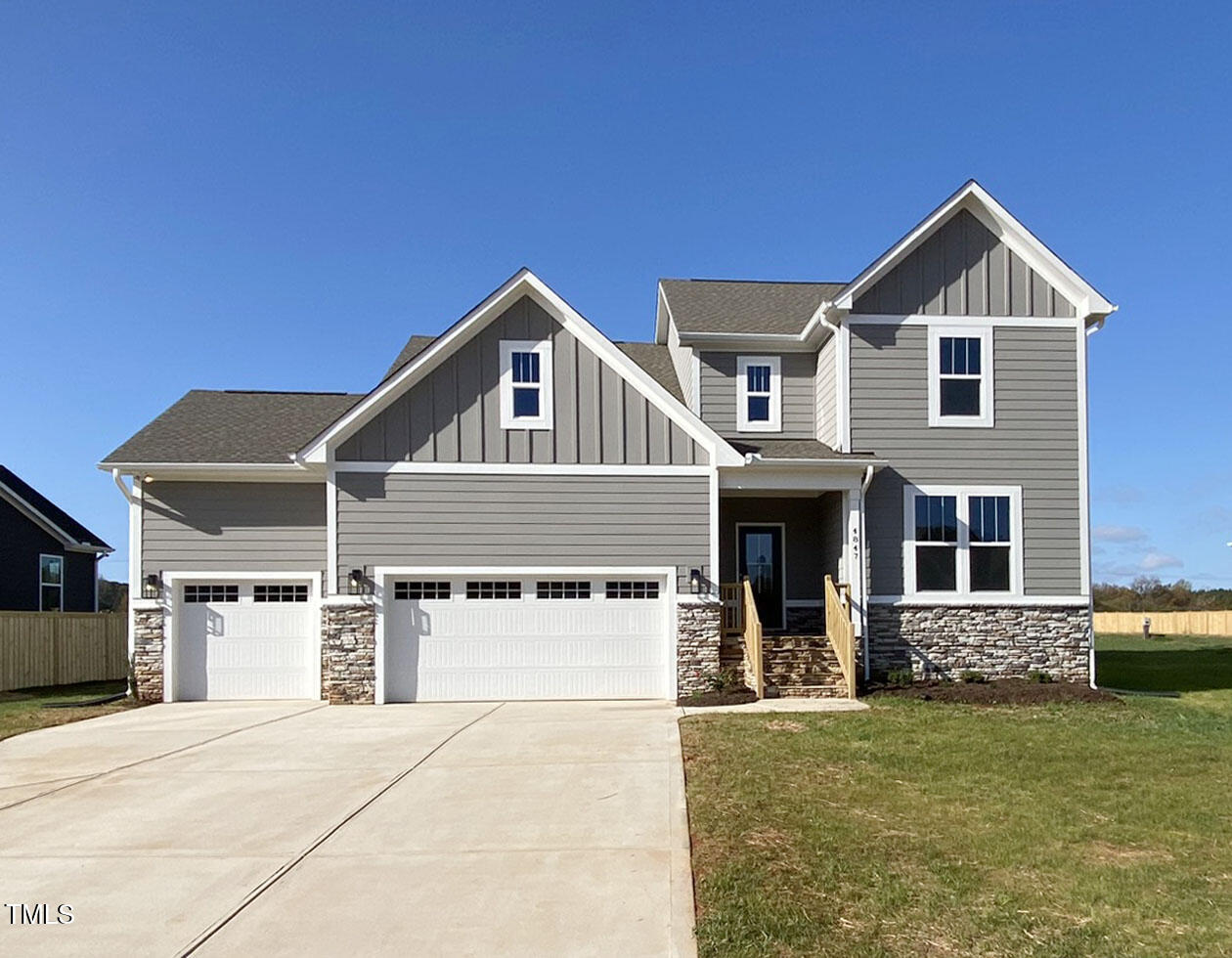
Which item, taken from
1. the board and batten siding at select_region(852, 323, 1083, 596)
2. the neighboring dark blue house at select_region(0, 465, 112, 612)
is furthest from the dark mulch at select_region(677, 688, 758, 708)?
the neighboring dark blue house at select_region(0, 465, 112, 612)

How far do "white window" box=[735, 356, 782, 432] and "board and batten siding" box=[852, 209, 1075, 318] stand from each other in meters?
2.17

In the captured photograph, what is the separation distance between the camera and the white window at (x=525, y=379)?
1524 cm

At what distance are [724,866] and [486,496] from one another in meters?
9.69

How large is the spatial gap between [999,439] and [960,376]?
1.23 m

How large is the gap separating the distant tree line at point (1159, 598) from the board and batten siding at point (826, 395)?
44.6 metres

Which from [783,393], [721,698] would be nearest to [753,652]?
[721,698]

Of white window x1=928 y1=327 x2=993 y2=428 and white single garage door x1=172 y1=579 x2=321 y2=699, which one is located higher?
white window x1=928 y1=327 x2=993 y2=428

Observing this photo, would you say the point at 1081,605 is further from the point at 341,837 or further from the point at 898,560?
the point at 341,837

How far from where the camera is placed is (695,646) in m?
14.9

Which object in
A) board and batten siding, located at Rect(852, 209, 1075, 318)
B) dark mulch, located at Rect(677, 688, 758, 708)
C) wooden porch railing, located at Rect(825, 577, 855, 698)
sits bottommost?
dark mulch, located at Rect(677, 688, 758, 708)

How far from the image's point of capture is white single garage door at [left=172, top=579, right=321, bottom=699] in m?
15.5

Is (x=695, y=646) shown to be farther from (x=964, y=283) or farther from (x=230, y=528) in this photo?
(x=230, y=528)

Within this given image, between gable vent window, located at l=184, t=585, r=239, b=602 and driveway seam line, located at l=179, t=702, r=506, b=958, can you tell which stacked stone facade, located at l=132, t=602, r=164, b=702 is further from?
driveway seam line, located at l=179, t=702, r=506, b=958

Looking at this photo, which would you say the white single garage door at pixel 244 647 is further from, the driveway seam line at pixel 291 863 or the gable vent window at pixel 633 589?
the driveway seam line at pixel 291 863
